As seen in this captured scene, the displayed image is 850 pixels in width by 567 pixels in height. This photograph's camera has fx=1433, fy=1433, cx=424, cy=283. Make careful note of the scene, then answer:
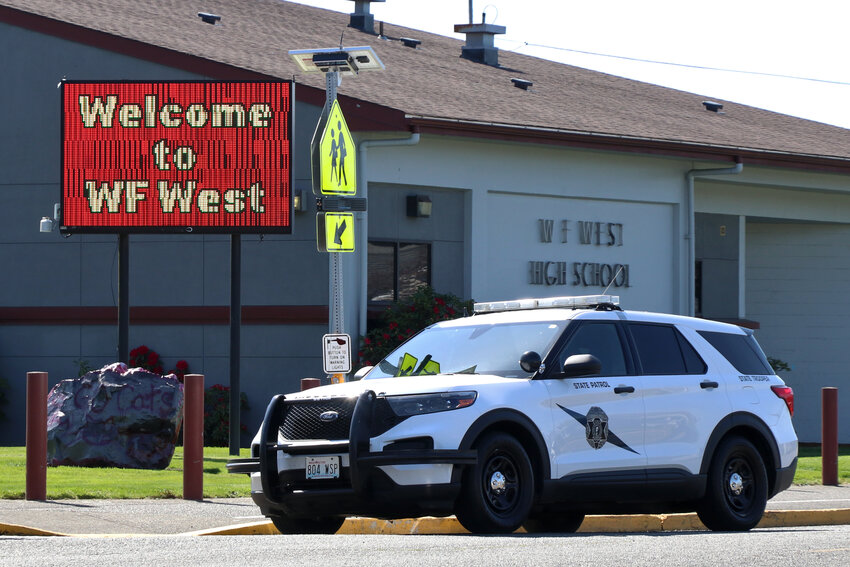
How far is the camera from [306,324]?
2267 centimetres

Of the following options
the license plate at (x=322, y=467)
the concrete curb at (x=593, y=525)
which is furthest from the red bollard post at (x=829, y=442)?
the license plate at (x=322, y=467)

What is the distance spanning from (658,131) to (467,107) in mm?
4196

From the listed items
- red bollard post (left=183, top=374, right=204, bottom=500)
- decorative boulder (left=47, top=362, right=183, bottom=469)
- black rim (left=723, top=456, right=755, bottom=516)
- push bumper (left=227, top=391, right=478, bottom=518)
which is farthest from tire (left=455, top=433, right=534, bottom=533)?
decorative boulder (left=47, top=362, right=183, bottom=469)

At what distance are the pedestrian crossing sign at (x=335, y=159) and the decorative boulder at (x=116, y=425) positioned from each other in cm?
338

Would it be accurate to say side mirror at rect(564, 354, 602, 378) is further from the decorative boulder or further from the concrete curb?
the decorative boulder

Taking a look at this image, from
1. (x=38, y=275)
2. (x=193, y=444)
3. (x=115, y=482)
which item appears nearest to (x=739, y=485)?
(x=193, y=444)

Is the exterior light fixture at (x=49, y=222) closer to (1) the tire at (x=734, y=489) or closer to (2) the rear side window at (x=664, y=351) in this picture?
(2) the rear side window at (x=664, y=351)

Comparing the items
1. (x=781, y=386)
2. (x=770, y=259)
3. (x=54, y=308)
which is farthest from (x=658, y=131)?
(x=781, y=386)

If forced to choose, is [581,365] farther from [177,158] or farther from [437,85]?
[437,85]

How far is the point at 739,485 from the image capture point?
1202 cm

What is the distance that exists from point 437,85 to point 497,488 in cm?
1623

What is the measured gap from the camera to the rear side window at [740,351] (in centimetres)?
1240

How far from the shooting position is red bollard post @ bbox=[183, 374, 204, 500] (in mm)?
13352

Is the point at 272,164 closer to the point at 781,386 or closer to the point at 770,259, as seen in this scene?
the point at 781,386
